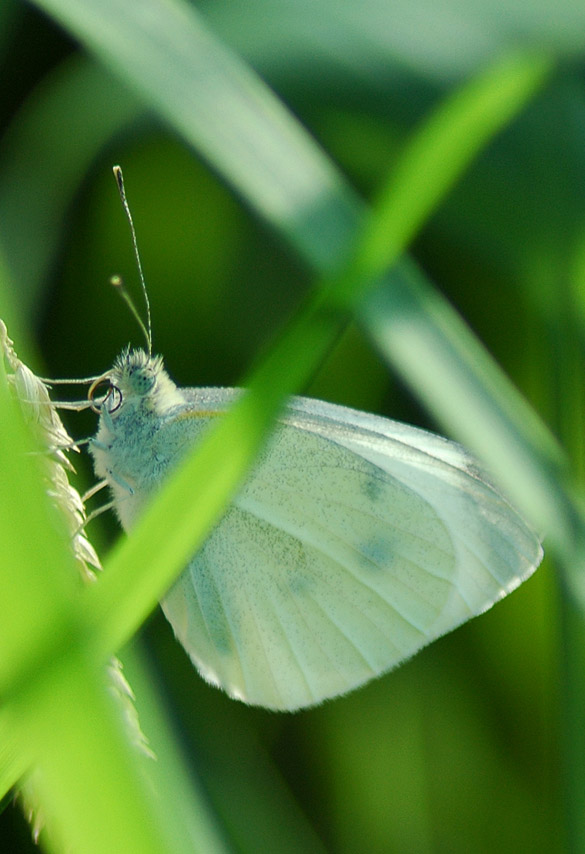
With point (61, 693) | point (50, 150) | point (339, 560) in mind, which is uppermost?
point (50, 150)

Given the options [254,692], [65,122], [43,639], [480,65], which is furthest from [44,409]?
[65,122]

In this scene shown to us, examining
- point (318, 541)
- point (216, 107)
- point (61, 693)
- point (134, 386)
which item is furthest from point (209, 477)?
point (318, 541)

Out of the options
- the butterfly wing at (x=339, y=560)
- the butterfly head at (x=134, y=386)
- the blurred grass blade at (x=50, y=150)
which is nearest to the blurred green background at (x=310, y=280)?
the blurred grass blade at (x=50, y=150)

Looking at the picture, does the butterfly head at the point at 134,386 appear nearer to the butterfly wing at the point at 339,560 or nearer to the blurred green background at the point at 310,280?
the butterfly wing at the point at 339,560

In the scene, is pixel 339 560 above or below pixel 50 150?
below

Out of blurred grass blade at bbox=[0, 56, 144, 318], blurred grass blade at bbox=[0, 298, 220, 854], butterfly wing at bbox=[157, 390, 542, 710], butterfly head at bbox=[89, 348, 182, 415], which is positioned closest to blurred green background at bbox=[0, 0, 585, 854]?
blurred grass blade at bbox=[0, 56, 144, 318]

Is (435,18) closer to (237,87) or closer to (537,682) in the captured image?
(237,87)

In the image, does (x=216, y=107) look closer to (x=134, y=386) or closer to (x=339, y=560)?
(x=134, y=386)
